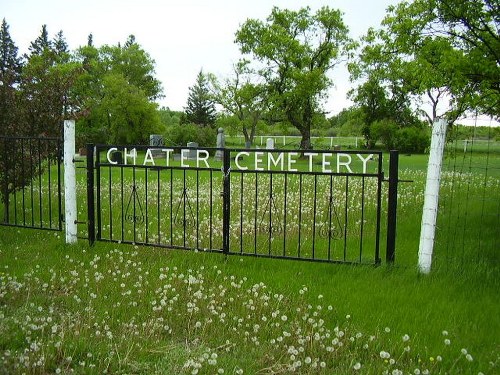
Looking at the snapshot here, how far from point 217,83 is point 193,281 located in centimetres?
4463

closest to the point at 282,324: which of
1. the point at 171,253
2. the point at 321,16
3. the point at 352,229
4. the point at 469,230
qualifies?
the point at 171,253

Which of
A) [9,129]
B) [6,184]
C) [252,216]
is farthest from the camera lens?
[252,216]

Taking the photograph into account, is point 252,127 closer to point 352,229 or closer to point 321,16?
point 321,16

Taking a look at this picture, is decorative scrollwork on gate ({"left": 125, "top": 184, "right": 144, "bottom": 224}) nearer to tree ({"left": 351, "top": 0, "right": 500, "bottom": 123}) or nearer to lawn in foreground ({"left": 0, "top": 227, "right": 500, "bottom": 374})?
lawn in foreground ({"left": 0, "top": 227, "right": 500, "bottom": 374})

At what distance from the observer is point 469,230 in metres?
8.25

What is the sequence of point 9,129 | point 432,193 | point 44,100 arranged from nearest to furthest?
point 432,193, point 9,129, point 44,100

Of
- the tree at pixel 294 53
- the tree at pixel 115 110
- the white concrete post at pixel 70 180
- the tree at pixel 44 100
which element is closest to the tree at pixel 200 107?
the tree at pixel 115 110

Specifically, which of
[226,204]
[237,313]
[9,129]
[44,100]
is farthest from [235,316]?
[44,100]

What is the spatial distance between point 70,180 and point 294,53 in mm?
32245

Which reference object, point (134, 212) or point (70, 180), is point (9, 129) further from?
point (134, 212)

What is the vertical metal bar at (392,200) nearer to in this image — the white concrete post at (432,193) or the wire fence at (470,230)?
the white concrete post at (432,193)

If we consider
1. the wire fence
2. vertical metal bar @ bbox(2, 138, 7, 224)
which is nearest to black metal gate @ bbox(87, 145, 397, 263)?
the wire fence

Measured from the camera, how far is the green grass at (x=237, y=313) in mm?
3717

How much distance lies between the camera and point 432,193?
5.78 metres
